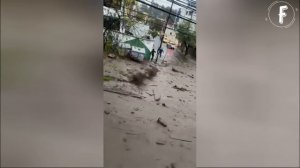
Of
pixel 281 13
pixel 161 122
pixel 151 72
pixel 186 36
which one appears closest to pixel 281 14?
pixel 281 13

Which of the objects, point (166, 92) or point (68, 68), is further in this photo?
point (166, 92)

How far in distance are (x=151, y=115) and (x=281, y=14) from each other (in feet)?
3.39

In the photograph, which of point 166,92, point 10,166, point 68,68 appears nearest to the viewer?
point 10,166

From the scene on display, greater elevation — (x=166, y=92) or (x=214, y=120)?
(x=166, y=92)

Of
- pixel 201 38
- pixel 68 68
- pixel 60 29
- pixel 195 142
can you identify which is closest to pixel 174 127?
pixel 195 142

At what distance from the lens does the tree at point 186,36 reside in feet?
7.39

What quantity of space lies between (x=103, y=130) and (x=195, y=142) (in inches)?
23.7

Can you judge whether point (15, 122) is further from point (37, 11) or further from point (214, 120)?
point (214, 120)

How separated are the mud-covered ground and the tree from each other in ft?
0.31

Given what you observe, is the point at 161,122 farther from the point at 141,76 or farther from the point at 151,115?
the point at 141,76

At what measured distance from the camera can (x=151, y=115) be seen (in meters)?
2.30

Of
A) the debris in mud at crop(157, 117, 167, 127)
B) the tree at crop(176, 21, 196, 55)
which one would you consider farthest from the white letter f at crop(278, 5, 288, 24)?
the debris in mud at crop(157, 117, 167, 127)

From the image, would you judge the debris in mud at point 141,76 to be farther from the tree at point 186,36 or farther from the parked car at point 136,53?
the tree at point 186,36

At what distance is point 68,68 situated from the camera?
2158 millimetres
